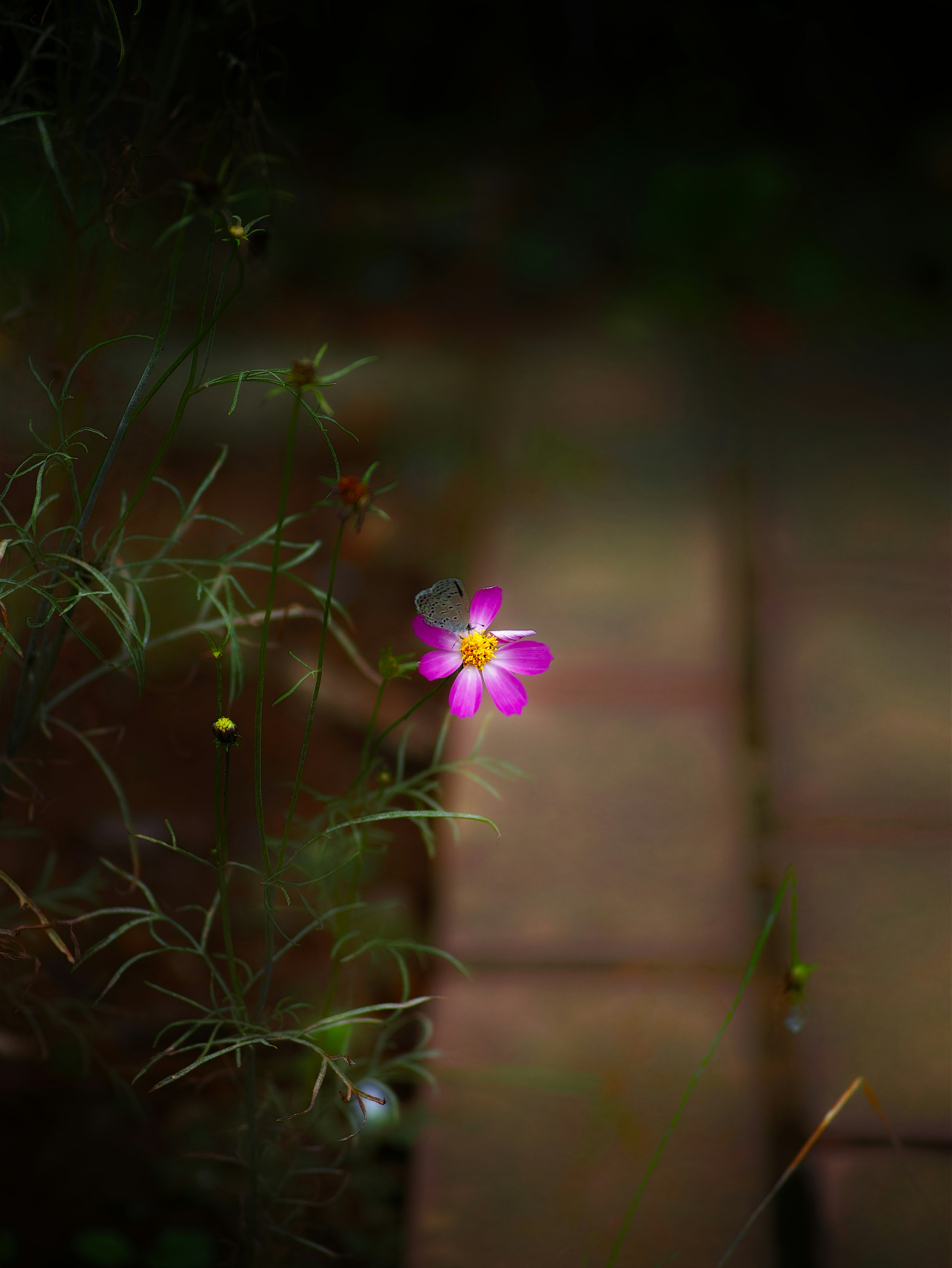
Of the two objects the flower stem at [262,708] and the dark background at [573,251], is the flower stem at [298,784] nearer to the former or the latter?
the flower stem at [262,708]

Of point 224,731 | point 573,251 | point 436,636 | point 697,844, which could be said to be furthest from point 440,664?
point 573,251

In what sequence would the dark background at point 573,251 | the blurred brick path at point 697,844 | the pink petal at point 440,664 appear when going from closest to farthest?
1. the pink petal at point 440,664
2. the blurred brick path at point 697,844
3. the dark background at point 573,251

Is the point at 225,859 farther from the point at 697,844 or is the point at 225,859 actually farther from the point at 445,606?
the point at 697,844

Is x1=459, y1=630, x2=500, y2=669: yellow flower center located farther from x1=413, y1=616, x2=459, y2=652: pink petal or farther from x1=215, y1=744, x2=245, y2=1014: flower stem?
x1=215, y1=744, x2=245, y2=1014: flower stem

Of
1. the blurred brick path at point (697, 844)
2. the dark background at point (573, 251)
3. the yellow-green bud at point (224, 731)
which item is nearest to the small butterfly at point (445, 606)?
the yellow-green bud at point (224, 731)

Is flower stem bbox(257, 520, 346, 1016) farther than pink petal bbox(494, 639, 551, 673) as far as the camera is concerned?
No

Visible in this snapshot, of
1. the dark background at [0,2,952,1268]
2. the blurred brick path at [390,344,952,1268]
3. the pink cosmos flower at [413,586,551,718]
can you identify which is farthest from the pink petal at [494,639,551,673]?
the dark background at [0,2,952,1268]
